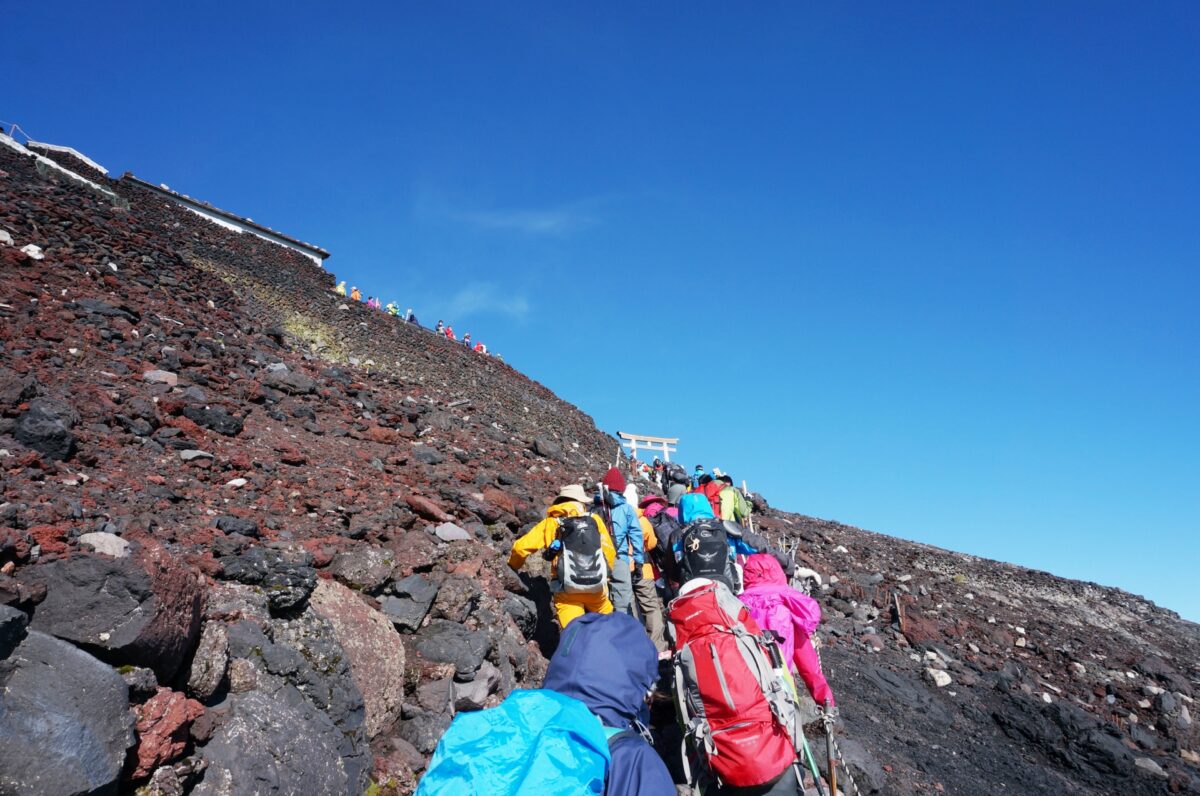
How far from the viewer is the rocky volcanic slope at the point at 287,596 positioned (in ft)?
10.8

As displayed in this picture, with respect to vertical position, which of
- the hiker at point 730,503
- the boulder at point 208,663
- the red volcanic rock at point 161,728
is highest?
the hiker at point 730,503

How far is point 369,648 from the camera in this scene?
15.9 ft

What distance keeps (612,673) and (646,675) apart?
10.4 inches

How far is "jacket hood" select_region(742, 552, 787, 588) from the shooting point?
5.83m

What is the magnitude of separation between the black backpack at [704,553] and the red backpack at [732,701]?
4.81 feet

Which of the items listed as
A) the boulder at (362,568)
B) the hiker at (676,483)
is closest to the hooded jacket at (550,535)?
the boulder at (362,568)

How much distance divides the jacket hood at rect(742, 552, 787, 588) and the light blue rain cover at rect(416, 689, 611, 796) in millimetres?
3692

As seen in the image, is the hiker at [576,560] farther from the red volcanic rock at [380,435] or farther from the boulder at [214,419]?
the red volcanic rock at [380,435]

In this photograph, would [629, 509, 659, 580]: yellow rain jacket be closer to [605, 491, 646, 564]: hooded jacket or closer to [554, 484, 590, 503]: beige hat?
[605, 491, 646, 564]: hooded jacket

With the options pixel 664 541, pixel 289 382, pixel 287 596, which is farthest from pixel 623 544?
pixel 289 382

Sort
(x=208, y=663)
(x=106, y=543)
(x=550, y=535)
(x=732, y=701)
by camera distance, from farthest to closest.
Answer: (x=550, y=535), (x=732, y=701), (x=106, y=543), (x=208, y=663)

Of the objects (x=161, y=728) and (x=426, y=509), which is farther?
(x=426, y=509)

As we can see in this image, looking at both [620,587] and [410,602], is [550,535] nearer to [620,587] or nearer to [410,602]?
[620,587]

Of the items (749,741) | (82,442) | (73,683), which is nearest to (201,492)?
(82,442)
